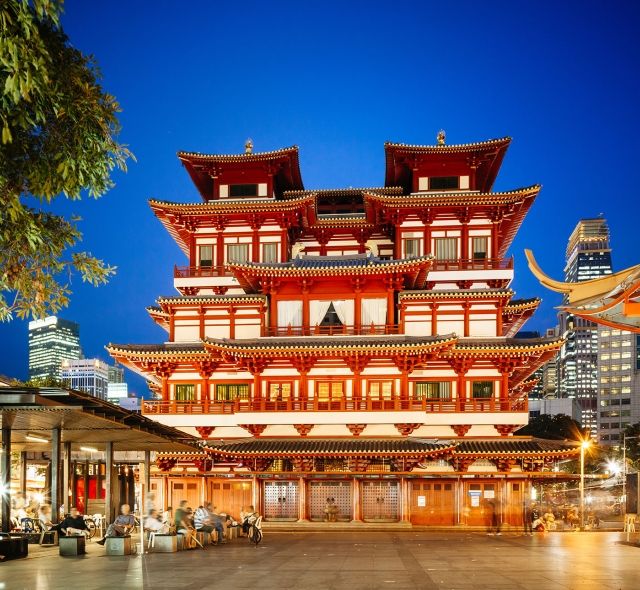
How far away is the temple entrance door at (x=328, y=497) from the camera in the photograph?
37562mm

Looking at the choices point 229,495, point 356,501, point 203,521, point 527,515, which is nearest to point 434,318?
point 356,501

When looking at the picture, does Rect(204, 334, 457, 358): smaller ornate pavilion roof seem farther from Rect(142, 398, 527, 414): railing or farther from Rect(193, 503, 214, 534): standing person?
Rect(193, 503, 214, 534): standing person

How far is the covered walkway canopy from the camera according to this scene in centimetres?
1608

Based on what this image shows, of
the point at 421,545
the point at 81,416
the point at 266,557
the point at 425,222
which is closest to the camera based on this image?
the point at 81,416

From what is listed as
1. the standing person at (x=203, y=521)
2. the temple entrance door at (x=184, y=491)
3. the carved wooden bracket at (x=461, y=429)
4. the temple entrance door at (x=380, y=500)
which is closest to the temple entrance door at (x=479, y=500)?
the carved wooden bracket at (x=461, y=429)

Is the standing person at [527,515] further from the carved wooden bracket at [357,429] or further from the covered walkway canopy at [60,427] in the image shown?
the covered walkway canopy at [60,427]

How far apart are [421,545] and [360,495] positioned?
11.1 m

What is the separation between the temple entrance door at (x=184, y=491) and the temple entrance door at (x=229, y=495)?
0.88 meters

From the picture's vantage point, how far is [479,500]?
123 ft

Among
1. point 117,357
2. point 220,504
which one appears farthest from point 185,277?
point 220,504

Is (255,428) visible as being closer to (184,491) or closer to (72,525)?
(184,491)

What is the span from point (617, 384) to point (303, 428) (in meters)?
129

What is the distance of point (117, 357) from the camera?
41969mm

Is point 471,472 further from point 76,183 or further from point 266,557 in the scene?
point 76,183
